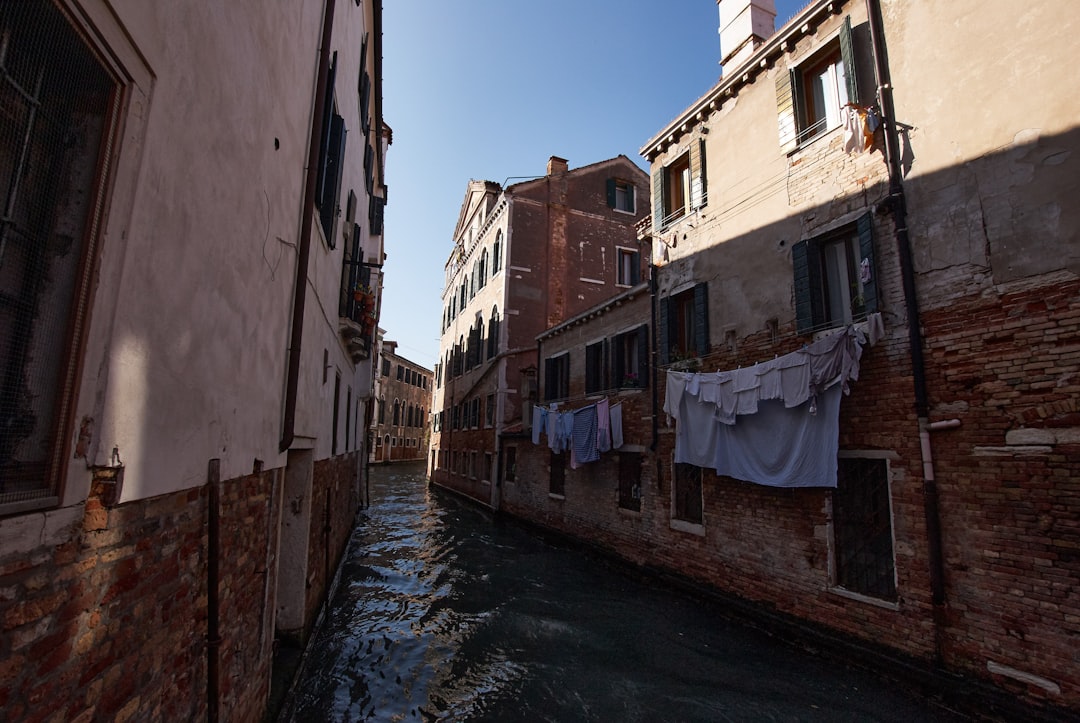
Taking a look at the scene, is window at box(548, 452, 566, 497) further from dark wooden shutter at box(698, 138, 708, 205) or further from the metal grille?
the metal grille

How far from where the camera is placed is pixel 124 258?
1.94 metres

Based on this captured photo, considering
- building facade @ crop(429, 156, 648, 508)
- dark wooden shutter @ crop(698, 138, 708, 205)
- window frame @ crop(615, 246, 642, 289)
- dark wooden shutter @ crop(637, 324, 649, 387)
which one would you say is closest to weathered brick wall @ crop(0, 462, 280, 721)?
dark wooden shutter @ crop(637, 324, 649, 387)

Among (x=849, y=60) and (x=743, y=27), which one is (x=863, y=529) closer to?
(x=849, y=60)

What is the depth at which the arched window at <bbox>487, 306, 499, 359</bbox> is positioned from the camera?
69.8 feet

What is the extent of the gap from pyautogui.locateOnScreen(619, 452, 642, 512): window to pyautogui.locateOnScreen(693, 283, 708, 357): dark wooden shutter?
9.48 ft

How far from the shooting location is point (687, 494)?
9.80 metres

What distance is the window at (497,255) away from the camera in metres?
22.2

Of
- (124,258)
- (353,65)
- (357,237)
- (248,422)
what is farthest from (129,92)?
(357,237)

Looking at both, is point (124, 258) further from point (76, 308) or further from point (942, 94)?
point (942, 94)

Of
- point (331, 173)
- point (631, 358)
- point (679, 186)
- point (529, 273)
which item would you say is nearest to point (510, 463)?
point (529, 273)

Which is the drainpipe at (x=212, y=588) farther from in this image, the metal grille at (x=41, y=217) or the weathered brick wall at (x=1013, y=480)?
the weathered brick wall at (x=1013, y=480)

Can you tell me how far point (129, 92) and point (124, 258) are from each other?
24.0 inches

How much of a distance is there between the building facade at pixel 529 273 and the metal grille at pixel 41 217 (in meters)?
17.3

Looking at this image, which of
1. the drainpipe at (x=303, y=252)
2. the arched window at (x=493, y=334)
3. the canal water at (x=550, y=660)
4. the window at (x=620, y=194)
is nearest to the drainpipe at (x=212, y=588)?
the drainpipe at (x=303, y=252)
